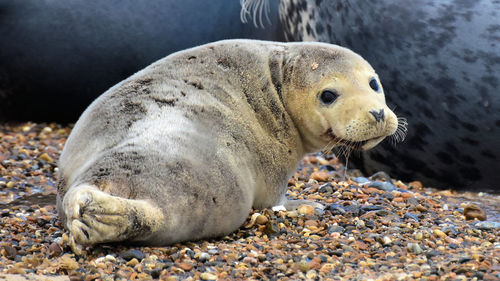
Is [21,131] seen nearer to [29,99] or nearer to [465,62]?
[29,99]

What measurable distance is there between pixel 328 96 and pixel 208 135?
1.71 ft

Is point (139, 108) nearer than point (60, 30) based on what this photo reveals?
Yes

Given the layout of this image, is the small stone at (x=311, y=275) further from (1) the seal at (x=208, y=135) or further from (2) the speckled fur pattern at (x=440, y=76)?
(2) the speckled fur pattern at (x=440, y=76)

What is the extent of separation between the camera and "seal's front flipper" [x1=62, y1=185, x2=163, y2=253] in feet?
8.15

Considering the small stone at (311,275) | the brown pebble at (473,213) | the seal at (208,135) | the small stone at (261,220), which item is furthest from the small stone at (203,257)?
the brown pebble at (473,213)

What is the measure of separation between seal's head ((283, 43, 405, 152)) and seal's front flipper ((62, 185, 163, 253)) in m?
0.91

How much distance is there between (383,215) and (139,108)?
106 cm

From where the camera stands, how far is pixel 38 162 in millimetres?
4535

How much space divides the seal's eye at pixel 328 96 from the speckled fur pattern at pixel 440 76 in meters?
1.31

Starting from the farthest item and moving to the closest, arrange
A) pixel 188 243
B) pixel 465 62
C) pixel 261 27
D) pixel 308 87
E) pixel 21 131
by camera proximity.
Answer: pixel 261 27, pixel 21 131, pixel 465 62, pixel 308 87, pixel 188 243

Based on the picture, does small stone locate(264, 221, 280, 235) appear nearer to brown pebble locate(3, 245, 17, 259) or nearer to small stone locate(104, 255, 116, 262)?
small stone locate(104, 255, 116, 262)

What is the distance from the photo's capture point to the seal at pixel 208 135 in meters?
2.65

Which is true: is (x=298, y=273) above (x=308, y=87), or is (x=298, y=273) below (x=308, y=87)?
below

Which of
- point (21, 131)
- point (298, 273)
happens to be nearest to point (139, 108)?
point (298, 273)
